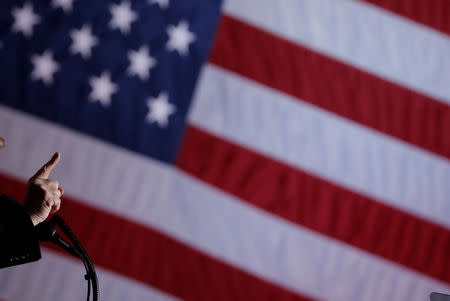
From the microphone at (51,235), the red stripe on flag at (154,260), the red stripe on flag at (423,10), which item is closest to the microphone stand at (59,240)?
the microphone at (51,235)

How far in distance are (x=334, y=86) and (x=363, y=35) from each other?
0.75 ft

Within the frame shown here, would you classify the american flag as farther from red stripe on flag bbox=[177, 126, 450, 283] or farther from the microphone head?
the microphone head

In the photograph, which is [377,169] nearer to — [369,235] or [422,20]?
[369,235]

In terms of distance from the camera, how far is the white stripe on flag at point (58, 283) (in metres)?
1.55

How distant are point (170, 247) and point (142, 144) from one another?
40 centimetres

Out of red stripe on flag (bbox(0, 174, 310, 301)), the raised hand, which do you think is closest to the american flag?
red stripe on flag (bbox(0, 174, 310, 301))

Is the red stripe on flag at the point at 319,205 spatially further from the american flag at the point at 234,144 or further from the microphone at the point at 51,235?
the microphone at the point at 51,235

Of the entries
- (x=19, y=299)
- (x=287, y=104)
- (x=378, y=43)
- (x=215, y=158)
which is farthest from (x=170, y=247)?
(x=378, y=43)

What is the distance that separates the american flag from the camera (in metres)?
1.55

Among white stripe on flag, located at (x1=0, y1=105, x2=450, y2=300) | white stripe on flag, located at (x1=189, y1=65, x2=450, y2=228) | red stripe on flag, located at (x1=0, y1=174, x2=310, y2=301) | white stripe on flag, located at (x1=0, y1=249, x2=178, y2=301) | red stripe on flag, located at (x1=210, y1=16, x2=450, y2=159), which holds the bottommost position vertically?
white stripe on flag, located at (x1=0, y1=249, x2=178, y2=301)

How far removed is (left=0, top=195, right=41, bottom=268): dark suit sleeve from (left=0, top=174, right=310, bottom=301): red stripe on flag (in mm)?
718

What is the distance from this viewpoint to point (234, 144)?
1.58 meters

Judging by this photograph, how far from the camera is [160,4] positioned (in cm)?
159

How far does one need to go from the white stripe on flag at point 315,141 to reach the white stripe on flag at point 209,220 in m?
0.23
